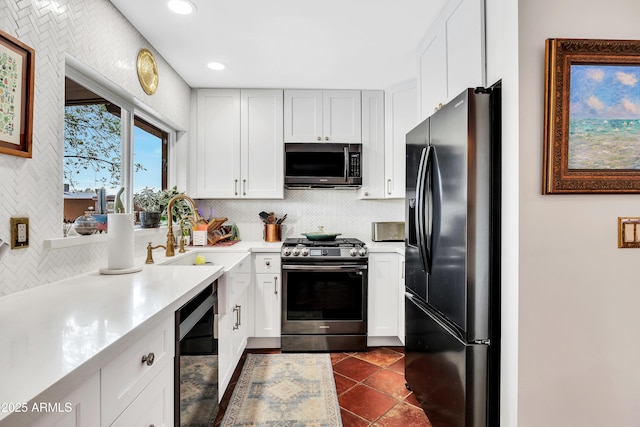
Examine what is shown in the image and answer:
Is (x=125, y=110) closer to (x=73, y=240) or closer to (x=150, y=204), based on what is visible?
(x=150, y=204)

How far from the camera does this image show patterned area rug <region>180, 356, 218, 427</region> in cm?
130

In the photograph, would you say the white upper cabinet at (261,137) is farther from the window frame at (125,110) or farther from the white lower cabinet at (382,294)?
the white lower cabinet at (382,294)

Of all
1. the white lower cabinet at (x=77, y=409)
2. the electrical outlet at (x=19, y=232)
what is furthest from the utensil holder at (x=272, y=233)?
the white lower cabinet at (x=77, y=409)

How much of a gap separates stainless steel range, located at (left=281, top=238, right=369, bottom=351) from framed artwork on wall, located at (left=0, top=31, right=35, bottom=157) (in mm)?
1884

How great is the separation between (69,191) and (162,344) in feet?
3.79

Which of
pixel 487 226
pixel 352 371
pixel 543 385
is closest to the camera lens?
pixel 543 385

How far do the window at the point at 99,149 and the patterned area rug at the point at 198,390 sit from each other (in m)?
1.07

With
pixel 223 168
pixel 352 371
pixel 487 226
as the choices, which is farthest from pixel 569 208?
pixel 223 168

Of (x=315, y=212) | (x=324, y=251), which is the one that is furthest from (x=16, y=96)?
(x=315, y=212)

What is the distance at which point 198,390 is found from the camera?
57.4 inches

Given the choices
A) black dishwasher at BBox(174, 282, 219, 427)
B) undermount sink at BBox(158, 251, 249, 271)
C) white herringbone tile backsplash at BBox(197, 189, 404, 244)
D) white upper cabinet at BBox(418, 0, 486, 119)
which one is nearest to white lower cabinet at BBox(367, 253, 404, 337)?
white herringbone tile backsplash at BBox(197, 189, 404, 244)

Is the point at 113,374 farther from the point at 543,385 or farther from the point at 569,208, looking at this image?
the point at 569,208

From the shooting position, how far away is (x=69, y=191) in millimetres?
1737

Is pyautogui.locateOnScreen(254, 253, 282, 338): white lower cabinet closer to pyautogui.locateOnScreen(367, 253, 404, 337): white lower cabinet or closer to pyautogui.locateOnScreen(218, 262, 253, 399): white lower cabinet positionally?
pyautogui.locateOnScreen(218, 262, 253, 399): white lower cabinet
